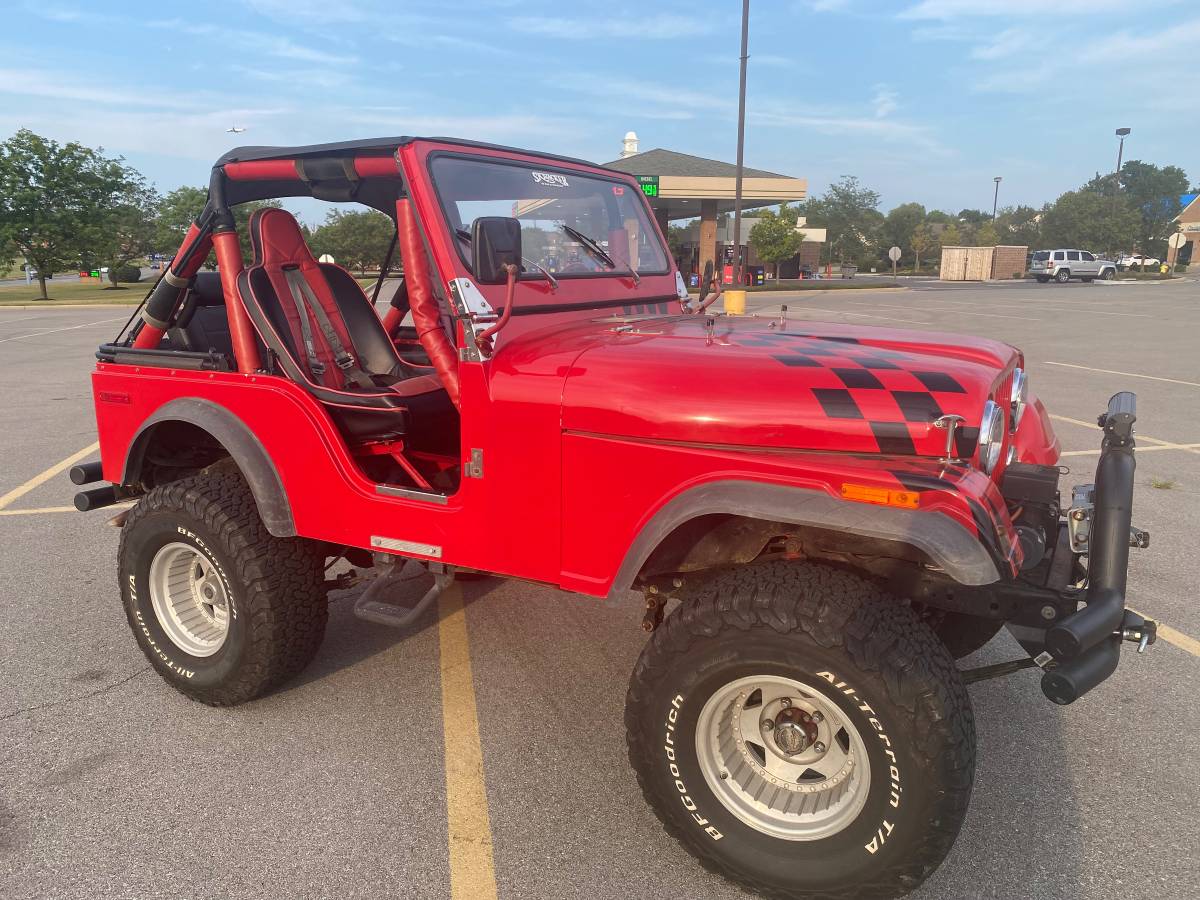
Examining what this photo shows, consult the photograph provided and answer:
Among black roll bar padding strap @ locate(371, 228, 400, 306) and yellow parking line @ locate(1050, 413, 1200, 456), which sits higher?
black roll bar padding strap @ locate(371, 228, 400, 306)

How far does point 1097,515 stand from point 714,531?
3.55 ft

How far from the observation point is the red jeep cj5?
6.91ft

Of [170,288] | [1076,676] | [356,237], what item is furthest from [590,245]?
[356,237]

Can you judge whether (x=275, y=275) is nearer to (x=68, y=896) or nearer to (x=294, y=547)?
(x=294, y=547)

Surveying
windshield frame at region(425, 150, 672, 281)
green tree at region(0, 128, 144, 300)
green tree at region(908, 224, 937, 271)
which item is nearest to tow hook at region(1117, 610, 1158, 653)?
windshield frame at region(425, 150, 672, 281)

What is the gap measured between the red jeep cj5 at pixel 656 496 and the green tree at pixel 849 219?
68271 millimetres

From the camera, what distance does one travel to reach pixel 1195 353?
13234mm

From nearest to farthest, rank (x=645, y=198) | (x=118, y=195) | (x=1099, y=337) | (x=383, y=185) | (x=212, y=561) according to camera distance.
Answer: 1. (x=212, y=561)
2. (x=383, y=185)
3. (x=645, y=198)
4. (x=1099, y=337)
5. (x=118, y=195)

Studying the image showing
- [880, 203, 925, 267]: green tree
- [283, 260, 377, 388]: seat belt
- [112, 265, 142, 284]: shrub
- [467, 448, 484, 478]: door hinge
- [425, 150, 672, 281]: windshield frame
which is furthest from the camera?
[880, 203, 925, 267]: green tree

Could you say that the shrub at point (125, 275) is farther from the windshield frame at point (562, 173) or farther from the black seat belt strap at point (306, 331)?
the windshield frame at point (562, 173)

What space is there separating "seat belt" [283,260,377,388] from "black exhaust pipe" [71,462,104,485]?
116cm

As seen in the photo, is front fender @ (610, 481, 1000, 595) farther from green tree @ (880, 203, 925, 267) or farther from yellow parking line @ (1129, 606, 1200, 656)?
green tree @ (880, 203, 925, 267)

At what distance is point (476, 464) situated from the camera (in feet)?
8.59

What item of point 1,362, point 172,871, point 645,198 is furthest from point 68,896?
point 1,362
